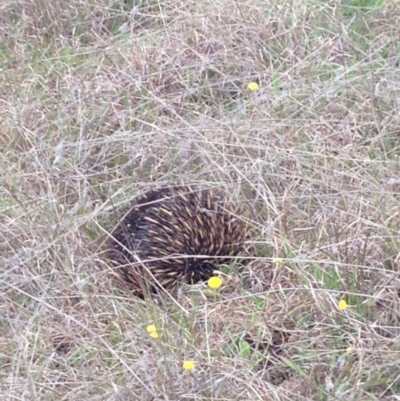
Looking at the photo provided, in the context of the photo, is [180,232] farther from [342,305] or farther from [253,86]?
[342,305]

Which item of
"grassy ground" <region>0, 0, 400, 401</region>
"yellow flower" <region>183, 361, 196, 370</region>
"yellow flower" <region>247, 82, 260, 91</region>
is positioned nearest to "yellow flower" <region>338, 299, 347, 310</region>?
"grassy ground" <region>0, 0, 400, 401</region>

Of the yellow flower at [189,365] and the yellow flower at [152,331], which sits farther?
the yellow flower at [152,331]

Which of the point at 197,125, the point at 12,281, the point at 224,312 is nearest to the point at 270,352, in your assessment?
the point at 224,312

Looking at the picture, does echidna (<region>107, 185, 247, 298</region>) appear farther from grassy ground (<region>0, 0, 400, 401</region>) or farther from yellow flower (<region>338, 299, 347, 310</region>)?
yellow flower (<region>338, 299, 347, 310</region>)

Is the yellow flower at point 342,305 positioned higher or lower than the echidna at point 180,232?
higher

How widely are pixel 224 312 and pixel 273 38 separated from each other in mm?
1450

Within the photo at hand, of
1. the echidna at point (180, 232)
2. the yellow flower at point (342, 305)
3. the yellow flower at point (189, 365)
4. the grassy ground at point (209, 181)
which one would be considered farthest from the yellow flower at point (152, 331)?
the echidna at point (180, 232)

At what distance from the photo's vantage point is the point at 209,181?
283 centimetres

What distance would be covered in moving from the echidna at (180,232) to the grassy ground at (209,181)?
7cm

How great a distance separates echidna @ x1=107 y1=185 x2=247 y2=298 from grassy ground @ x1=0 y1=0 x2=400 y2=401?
0.23 ft

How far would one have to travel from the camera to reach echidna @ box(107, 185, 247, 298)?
2703 millimetres

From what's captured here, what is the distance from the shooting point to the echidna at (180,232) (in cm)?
270

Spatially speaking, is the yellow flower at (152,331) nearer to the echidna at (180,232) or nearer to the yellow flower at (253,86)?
the echidna at (180,232)

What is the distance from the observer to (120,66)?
354cm
